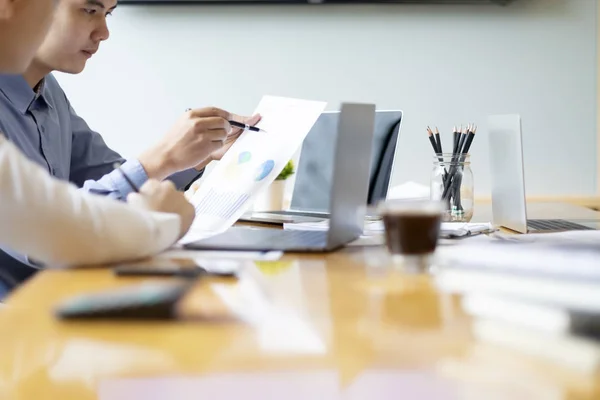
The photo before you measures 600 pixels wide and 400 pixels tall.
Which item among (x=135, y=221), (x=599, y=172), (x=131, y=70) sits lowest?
(x=599, y=172)

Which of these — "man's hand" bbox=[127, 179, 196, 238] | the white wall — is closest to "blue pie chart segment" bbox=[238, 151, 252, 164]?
"man's hand" bbox=[127, 179, 196, 238]

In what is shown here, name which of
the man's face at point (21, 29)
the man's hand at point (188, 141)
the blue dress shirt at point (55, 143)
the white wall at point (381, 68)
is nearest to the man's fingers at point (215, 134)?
the man's hand at point (188, 141)

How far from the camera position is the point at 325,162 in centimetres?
163

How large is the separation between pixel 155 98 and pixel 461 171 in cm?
143

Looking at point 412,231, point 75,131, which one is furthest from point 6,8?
point 75,131

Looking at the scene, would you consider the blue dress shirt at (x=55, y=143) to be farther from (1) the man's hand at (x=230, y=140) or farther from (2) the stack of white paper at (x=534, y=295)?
(2) the stack of white paper at (x=534, y=295)

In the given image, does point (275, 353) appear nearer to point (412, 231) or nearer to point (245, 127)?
point (412, 231)

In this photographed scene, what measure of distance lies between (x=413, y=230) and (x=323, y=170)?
2.77 ft

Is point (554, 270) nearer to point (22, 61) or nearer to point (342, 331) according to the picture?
point (342, 331)

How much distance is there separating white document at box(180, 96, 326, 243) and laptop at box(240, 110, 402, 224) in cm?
15

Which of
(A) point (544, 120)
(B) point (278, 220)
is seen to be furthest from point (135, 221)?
(A) point (544, 120)

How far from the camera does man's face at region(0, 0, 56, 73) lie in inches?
40.6

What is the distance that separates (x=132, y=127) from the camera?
8.42 ft

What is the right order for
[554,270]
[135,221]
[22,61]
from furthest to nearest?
[22,61]
[135,221]
[554,270]
